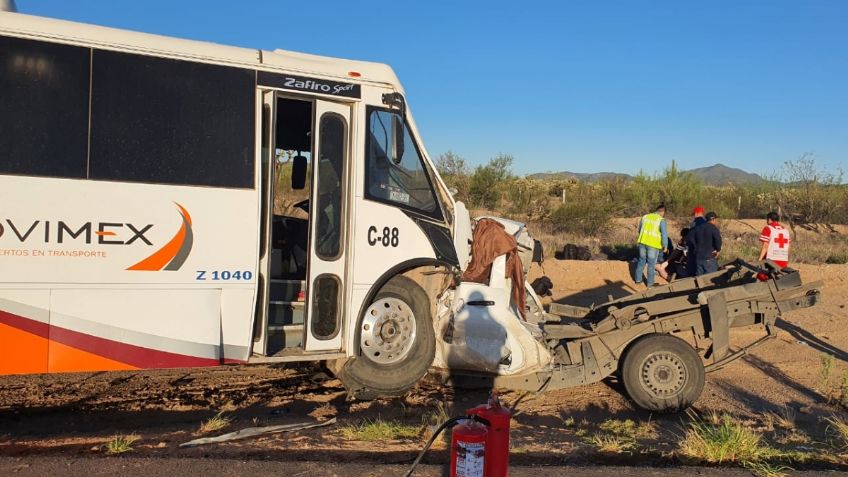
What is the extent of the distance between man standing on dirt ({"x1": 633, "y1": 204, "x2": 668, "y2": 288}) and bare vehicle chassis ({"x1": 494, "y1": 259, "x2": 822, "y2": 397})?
758 centimetres

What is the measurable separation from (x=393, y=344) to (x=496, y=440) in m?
3.25

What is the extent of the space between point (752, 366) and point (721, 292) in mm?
2784

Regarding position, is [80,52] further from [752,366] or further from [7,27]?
[752,366]

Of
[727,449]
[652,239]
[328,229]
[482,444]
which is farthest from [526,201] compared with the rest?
[482,444]

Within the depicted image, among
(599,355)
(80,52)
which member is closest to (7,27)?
(80,52)

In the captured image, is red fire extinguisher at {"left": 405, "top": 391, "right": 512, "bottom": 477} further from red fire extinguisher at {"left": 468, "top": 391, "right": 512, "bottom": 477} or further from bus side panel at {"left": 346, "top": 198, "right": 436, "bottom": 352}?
bus side panel at {"left": 346, "top": 198, "right": 436, "bottom": 352}

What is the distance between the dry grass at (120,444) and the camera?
5066 millimetres

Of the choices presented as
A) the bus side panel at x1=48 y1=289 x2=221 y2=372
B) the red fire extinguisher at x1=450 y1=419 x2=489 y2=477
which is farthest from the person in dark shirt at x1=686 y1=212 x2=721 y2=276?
the red fire extinguisher at x1=450 y1=419 x2=489 y2=477

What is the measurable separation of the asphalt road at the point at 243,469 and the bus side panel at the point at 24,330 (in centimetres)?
95

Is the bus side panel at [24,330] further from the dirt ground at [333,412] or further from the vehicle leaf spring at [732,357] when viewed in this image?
the vehicle leaf spring at [732,357]

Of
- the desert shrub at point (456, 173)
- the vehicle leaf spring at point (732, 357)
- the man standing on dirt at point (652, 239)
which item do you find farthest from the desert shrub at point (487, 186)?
the vehicle leaf spring at point (732, 357)

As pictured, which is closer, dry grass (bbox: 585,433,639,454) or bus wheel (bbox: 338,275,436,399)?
dry grass (bbox: 585,433,639,454)

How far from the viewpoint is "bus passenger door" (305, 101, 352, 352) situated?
684 cm

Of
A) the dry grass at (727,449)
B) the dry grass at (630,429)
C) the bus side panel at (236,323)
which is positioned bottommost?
the dry grass at (630,429)
